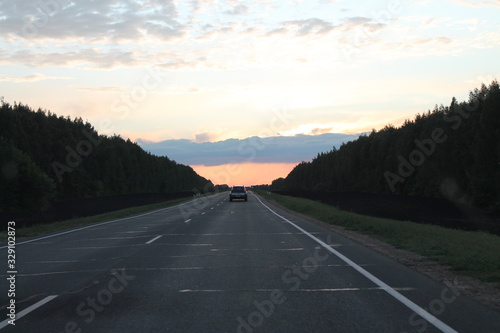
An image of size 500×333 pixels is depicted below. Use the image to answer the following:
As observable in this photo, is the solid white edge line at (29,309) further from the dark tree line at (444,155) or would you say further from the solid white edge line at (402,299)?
the dark tree line at (444,155)

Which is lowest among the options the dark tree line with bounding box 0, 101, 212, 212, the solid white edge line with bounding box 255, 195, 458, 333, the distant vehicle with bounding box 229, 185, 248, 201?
the solid white edge line with bounding box 255, 195, 458, 333

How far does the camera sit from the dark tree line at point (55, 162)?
157 feet

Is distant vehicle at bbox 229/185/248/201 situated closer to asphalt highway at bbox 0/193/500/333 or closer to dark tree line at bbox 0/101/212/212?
dark tree line at bbox 0/101/212/212

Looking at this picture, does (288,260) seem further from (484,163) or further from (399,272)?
(484,163)

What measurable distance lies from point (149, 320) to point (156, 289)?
1871mm

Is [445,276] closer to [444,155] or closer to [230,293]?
[230,293]

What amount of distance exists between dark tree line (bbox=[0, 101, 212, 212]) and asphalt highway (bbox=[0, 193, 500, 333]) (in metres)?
38.9

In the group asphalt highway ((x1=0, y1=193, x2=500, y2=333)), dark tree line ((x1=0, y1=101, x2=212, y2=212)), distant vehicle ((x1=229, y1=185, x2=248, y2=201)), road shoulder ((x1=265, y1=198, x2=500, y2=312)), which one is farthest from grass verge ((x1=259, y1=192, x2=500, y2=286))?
distant vehicle ((x1=229, y1=185, x2=248, y2=201))

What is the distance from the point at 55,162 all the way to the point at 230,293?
6759 cm

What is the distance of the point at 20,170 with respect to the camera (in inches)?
1905

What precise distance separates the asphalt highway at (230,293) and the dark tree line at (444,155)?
1193 inches

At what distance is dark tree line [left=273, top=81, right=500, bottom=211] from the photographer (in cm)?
3881

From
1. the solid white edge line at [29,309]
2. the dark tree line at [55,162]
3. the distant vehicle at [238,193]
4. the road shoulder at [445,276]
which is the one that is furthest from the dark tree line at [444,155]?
the dark tree line at [55,162]

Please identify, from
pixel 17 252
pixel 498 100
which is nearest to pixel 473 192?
pixel 498 100
